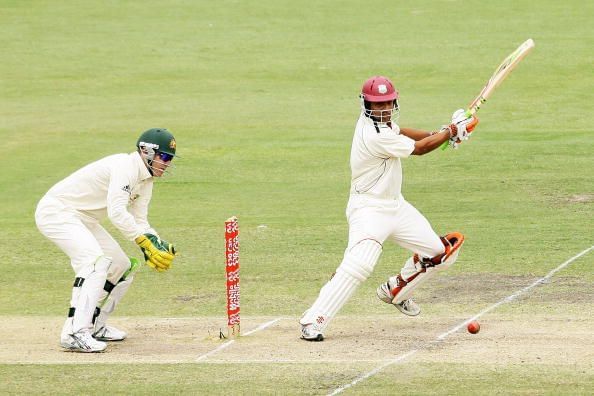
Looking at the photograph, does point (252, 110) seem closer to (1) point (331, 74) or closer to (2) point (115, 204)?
(1) point (331, 74)

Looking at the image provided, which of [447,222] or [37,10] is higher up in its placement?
[37,10]

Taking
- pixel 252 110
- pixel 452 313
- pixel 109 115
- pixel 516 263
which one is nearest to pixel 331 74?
pixel 252 110

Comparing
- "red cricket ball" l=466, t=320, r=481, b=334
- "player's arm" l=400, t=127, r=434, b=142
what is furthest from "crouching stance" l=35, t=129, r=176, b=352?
"red cricket ball" l=466, t=320, r=481, b=334

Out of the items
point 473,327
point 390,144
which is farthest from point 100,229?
point 473,327

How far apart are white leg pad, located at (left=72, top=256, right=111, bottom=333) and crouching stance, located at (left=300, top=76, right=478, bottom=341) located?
175 centimetres

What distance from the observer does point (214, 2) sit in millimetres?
31297

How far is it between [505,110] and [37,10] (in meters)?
13.6

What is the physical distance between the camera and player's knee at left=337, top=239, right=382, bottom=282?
34.6 ft

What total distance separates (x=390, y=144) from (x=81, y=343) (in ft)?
10.1

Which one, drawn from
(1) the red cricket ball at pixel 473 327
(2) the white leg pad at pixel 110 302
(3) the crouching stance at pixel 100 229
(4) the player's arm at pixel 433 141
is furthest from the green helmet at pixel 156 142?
(1) the red cricket ball at pixel 473 327

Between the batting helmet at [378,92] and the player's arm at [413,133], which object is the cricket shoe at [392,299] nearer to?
the player's arm at [413,133]

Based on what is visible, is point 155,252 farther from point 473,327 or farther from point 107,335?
point 473,327

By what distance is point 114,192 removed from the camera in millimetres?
10359

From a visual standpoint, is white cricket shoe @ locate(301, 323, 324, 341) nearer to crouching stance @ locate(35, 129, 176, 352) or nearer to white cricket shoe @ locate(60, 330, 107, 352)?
crouching stance @ locate(35, 129, 176, 352)
